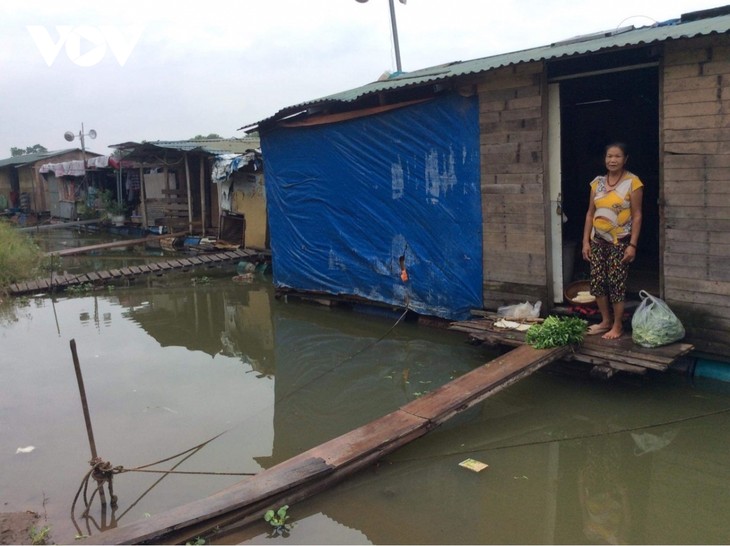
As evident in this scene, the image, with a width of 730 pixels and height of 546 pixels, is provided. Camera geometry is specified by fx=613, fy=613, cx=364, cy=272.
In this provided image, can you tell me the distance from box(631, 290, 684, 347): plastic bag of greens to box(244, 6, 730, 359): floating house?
0.96 feet

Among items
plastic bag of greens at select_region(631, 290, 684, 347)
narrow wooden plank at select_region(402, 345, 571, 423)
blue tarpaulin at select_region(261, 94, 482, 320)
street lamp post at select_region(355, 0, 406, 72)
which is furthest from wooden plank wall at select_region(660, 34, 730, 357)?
street lamp post at select_region(355, 0, 406, 72)

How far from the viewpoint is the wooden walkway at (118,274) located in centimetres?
1110

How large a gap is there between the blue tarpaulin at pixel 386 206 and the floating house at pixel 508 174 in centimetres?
2

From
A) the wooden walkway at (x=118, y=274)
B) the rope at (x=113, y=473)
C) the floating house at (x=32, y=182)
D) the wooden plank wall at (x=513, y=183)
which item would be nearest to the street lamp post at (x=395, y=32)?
the wooden walkway at (x=118, y=274)

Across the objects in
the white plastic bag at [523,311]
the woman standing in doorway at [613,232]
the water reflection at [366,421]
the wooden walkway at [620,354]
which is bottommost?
the water reflection at [366,421]

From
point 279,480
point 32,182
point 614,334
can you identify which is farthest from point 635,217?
point 32,182

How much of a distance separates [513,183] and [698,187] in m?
1.81

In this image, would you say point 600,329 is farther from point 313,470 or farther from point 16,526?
point 16,526

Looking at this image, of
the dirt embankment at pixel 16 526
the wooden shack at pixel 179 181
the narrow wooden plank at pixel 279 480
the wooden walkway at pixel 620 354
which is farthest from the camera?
the wooden shack at pixel 179 181

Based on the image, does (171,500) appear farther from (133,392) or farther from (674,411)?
(674,411)

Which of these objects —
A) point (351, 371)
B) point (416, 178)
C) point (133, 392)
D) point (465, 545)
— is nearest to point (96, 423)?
point (133, 392)

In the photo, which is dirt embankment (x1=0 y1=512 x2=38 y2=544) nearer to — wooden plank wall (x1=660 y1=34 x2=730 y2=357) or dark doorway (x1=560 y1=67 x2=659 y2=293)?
wooden plank wall (x1=660 y1=34 x2=730 y2=357)

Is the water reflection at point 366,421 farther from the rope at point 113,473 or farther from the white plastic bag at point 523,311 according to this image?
the white plastic bag at point 523,311

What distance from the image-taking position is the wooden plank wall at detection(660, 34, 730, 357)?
496 centimetres
